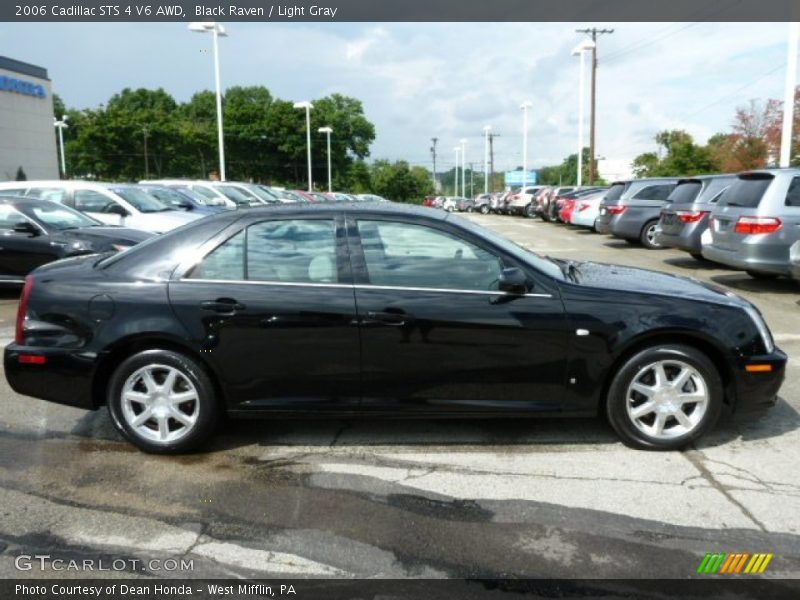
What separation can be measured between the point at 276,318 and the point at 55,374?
1.44m

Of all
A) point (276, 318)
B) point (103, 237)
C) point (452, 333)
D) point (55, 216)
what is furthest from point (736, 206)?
point (55, 216)

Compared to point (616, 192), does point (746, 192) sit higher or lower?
lower

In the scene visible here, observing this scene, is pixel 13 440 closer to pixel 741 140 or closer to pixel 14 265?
pixel 14 265

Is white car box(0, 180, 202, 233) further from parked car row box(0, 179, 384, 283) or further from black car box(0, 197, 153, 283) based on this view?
black car box(0, 197, 153, 283)

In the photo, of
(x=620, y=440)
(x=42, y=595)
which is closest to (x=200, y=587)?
(x=42, y=595)

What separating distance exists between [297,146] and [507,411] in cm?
7978

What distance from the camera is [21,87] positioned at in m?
42.6

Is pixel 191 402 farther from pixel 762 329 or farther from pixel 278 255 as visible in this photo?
pixel 762 329

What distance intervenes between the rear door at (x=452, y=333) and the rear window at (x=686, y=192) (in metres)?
9.34

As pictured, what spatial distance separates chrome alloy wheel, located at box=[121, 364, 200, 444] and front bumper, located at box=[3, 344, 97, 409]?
0.82 feet

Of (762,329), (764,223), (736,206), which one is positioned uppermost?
(736,206)

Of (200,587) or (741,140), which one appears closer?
(200,587)

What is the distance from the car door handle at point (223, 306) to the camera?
4.04m

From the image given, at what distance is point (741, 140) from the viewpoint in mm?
38406
